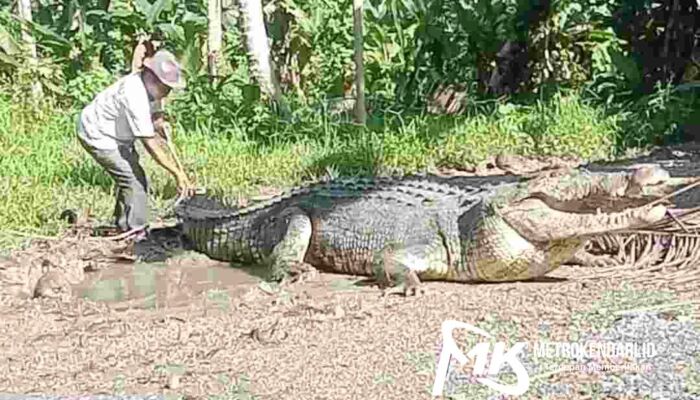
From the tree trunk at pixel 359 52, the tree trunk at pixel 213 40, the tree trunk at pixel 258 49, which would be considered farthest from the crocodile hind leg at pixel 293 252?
the tree trunk at pixel 213 40

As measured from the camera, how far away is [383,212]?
718cm

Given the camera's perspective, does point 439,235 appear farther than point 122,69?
No

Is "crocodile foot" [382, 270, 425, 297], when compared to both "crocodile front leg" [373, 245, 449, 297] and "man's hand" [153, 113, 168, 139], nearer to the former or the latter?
"crocodile front leg" [373, 245, 449, 297]

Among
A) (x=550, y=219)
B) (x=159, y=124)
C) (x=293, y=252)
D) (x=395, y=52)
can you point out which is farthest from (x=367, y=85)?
(x=550, y=219)

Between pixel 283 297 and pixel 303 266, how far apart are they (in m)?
0.70

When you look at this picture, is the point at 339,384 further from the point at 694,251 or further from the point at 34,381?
the point at 694,251

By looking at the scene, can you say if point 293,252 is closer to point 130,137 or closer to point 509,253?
point 509,253

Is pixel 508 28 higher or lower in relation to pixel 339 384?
higher

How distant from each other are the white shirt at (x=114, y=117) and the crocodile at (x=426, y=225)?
64cm

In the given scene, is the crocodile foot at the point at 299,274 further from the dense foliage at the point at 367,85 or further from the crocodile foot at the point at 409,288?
the dense foliage at the point at 367,85

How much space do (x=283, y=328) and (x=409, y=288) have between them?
943 mm

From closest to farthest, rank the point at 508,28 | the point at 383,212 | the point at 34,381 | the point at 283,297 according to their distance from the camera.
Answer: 1. the point at 34,381
2. the point at 283,297
3. the point at 383,212
4. the point at 508,28

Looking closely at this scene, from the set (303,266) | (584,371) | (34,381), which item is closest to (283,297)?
(303,266)

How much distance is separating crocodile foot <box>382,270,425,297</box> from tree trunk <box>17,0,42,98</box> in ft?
20.9
